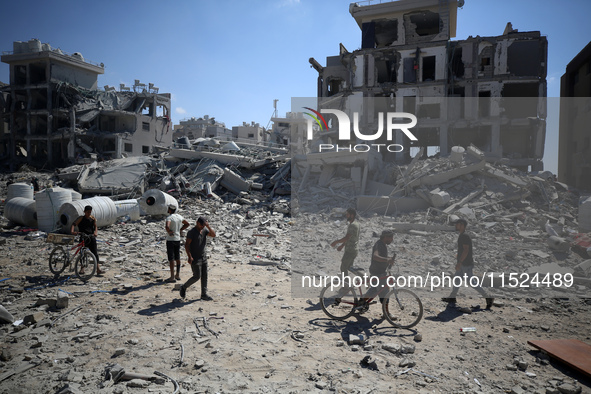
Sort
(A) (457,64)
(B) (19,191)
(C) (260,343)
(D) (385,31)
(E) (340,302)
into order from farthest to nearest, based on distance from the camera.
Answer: (D) (385,31)
(A) (457,64)
(B) (19,191)
(E) (340,302)
(C) (260,343)

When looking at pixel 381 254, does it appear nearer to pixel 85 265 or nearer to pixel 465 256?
pixel 465 256

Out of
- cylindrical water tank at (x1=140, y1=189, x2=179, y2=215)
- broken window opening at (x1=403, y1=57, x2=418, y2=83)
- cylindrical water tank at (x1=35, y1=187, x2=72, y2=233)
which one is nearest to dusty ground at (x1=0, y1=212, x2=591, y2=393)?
cylindrical water tank at (x1=35, y1=187, x2=72, y2=233)

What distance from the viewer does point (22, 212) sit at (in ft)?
44.9

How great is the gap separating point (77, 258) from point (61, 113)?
121ft

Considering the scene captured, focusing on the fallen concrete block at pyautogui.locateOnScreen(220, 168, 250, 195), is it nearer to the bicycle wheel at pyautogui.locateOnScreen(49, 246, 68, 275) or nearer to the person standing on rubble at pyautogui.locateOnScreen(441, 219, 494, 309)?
the bicycle wheel at pyautogui.locateOnScreen(49, 246, 68, 275)

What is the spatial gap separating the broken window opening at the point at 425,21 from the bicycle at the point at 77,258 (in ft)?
102

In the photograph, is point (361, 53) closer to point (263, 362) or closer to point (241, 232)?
point (241, 232)

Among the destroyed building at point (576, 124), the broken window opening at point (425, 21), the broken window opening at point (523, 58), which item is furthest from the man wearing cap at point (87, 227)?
the broken window opening at point (523, 58)

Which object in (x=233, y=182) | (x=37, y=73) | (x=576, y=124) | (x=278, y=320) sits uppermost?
(x=37, y=73)

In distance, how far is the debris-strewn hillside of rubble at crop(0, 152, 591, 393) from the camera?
162 inches

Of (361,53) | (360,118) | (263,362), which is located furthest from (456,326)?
(361,53)

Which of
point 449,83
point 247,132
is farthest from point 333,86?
point 247,132

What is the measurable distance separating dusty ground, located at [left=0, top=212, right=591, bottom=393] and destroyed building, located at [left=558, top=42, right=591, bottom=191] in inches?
950

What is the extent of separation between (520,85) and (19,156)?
5013cm
